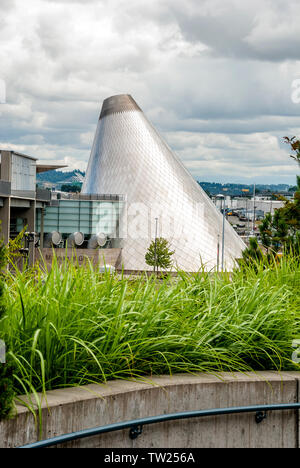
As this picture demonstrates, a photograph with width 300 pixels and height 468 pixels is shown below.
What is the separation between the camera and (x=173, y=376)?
4781 millimetres

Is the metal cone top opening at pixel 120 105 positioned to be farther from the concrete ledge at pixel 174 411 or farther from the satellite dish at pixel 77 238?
the concrete ledge at pixel 174 411

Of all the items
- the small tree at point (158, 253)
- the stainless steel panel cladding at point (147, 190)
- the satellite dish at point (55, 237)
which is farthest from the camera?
the stainless steel panel cladding at point (147, 190)

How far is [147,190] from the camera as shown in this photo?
54.8 meters

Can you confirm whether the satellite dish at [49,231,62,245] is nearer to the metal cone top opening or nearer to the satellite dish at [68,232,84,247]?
the satellite dish at [68,232,84,247]

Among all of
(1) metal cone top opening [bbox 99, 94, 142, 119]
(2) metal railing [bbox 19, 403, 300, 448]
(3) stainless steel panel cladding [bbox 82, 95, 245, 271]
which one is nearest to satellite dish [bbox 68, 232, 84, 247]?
(3) stainless steel panel cladding [bbox 82, 95, 245, 271]

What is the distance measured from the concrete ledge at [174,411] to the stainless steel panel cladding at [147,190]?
44.2m

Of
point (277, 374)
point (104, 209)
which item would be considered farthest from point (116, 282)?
point (104, 209)

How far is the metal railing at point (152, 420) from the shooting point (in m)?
3.77

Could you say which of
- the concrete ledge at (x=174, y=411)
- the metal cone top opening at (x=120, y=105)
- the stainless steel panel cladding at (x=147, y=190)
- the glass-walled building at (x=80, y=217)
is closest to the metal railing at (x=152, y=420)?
the concrete ledge at (x=174, y=411)

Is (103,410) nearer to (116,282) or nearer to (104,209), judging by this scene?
(116,282)

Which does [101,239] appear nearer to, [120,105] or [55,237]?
[55,237]

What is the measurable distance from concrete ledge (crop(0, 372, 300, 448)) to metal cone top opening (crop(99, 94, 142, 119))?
5773cm

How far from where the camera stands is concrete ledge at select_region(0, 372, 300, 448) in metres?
3.96
